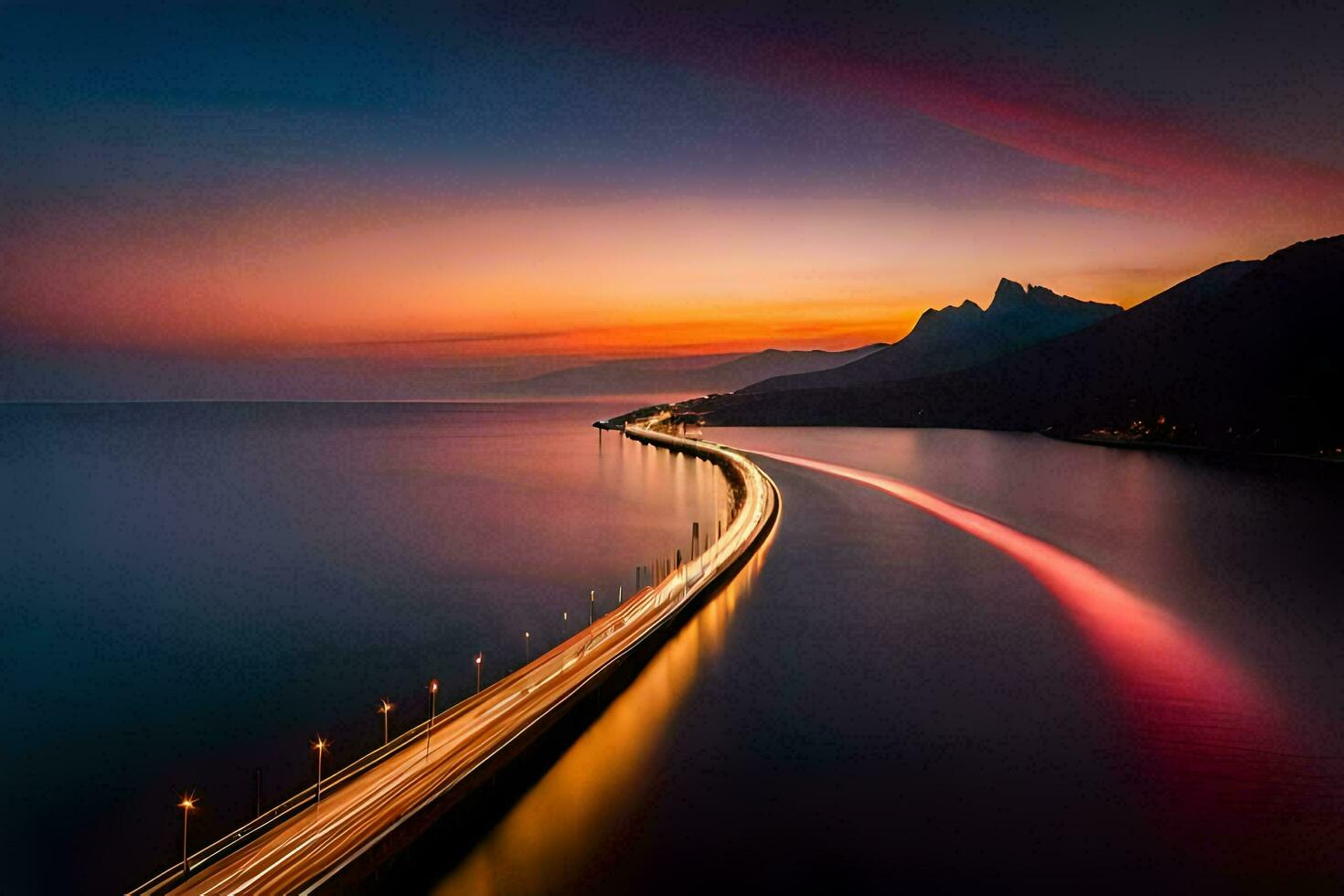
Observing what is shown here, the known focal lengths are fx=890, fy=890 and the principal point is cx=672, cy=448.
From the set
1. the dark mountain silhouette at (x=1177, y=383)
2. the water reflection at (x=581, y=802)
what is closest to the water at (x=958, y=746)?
the water reflection at (x=581, y=802)

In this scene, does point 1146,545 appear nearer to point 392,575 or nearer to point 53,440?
point 392,575

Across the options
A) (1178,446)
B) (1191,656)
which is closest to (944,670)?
(1191,656)

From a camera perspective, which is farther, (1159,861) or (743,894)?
(1159,861)

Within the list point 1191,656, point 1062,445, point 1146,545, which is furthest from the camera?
point 1062,445

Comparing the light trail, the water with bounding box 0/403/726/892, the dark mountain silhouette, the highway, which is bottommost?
the light trail

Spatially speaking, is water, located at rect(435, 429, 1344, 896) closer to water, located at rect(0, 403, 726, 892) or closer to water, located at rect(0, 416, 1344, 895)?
water, located at rect(0, 416, 1344, 895)

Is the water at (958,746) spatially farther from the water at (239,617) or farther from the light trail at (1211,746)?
the water at (239,617)

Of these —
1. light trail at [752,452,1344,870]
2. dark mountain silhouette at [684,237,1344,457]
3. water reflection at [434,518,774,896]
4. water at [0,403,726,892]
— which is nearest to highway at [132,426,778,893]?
water reflection at [434,518,774,896]
